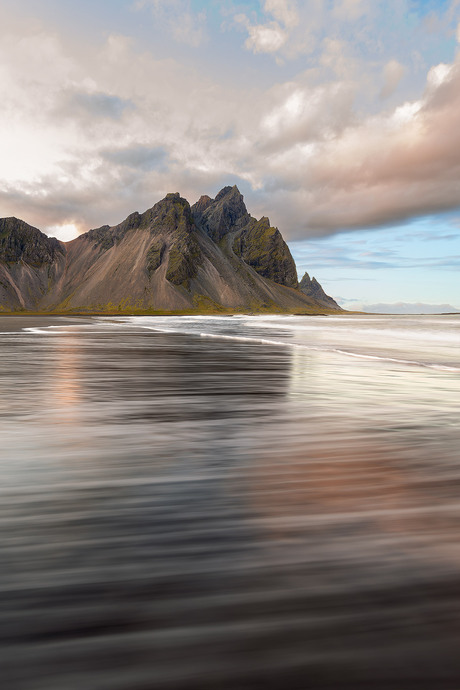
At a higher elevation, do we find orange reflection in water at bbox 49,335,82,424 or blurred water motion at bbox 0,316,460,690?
blurred water motion at bbox 0,316,460,690

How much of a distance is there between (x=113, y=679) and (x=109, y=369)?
15586 millimetres

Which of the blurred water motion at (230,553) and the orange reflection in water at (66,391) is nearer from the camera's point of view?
the blurred water motion at (230,553)

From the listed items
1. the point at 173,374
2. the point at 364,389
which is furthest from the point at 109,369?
the point at 364,389

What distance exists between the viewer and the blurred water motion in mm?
2277

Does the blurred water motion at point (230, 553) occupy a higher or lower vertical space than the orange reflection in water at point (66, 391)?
higher

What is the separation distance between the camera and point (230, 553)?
3.45 metres

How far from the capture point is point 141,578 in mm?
3066

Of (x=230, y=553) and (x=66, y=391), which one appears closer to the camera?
(x=230, y=553)

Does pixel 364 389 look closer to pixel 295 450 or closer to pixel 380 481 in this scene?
pixel 295 450

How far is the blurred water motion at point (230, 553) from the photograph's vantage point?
2.28 m

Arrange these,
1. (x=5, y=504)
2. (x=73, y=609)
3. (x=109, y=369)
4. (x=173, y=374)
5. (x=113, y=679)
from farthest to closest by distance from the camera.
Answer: (x=109, y=369)
(x=173, y=374)
(x=5, y=504)
(x=73, y=609)
(x=113, y=679)

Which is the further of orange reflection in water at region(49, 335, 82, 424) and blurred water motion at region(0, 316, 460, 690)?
orange reflection in water at region(49, 335, 82, 424)

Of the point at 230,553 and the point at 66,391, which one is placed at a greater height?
the point at 230,553

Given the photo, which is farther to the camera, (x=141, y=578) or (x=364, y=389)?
(x=364, y=389)
